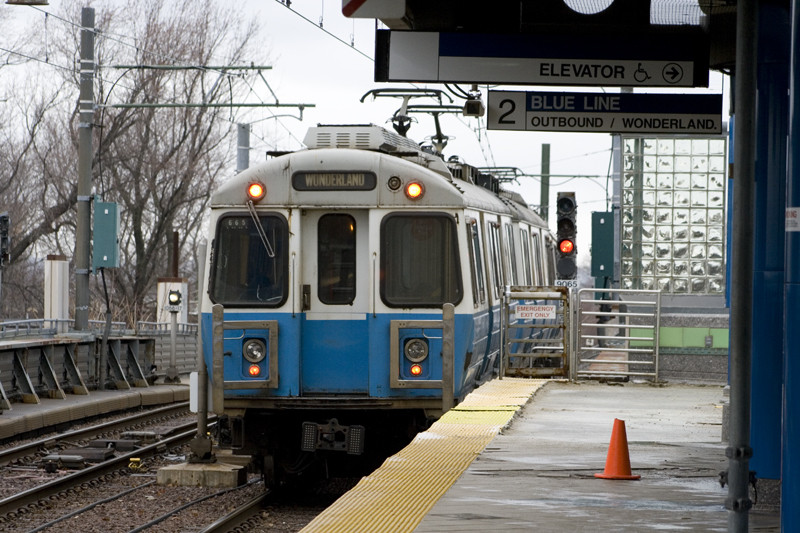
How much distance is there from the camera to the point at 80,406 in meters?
19.6

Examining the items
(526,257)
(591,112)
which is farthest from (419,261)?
(526,257)

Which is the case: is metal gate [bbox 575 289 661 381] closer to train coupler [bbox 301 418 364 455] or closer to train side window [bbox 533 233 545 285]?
train side window [bbox 533 233 545 285]

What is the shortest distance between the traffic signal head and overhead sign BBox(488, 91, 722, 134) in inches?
447

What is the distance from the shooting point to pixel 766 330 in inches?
287

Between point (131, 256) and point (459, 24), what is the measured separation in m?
34.6

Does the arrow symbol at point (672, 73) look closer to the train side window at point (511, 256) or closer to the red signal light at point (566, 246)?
the train side window at point (511, 256)

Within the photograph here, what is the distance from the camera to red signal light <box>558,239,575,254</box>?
830 inches

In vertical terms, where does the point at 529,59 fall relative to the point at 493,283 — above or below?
above

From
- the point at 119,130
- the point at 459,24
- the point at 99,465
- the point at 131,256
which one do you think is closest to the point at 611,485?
the point at 459,24

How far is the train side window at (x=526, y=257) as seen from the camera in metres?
19.5

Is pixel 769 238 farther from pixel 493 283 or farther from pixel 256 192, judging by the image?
pixel 493 283

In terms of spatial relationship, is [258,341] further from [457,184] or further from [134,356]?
[134,356]

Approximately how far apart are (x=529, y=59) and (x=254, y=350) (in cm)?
473

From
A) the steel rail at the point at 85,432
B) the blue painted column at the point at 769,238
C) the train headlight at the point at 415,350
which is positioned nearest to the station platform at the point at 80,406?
the steel rail at the point at 85,432
